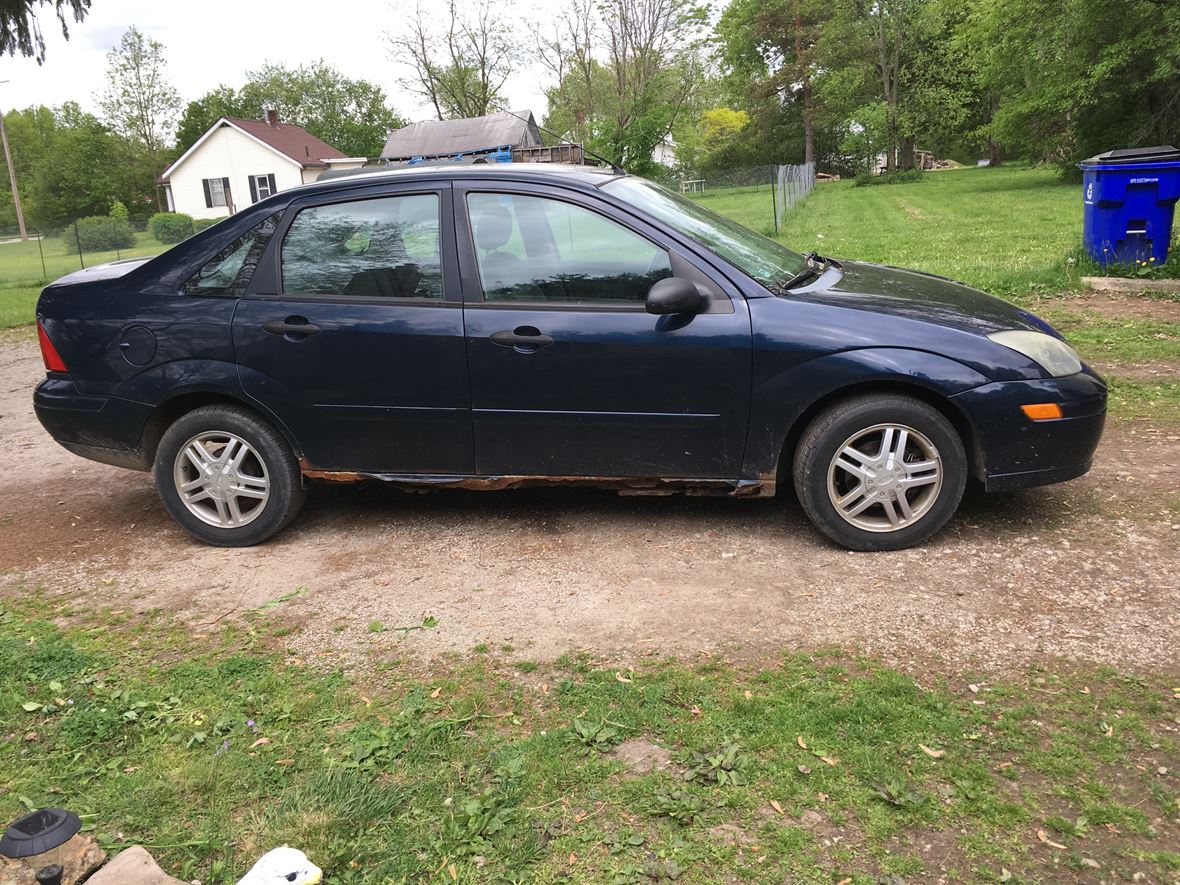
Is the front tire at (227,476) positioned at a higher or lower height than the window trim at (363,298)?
lower

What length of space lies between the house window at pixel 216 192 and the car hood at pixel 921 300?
56.0 m

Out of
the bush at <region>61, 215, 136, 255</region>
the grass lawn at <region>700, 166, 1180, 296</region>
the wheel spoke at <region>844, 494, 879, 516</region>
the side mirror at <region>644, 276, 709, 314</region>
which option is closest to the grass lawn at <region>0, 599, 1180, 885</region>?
the wheel spoke at <region>844, 494, 879, 516</region>

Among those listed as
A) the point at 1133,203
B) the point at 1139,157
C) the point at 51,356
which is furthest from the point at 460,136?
the point at 51,356

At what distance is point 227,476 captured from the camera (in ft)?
15.4

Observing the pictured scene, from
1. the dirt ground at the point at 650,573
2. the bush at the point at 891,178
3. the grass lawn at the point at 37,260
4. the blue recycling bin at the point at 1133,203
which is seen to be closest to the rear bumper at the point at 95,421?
the dirt ground at the point at 650,573

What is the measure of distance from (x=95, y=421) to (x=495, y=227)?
2.25 m

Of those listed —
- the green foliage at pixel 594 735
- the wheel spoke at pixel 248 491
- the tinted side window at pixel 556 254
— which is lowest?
the green foliage at pixel 594 735

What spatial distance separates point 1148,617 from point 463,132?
42.9 meters

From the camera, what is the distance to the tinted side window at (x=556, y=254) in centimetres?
430

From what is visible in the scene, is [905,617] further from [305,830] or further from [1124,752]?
[305,830]

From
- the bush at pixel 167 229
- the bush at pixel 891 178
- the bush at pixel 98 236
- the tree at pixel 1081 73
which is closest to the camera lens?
the tree at pixel 1081 73

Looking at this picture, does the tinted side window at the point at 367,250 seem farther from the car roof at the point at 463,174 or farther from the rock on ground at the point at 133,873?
the rock on ground at the point at 133,873

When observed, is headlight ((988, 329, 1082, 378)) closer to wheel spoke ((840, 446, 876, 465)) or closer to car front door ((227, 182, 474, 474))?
wheel spoke ((840, 446, 876, 465))

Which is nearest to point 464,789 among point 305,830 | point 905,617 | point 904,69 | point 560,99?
point 305,830
